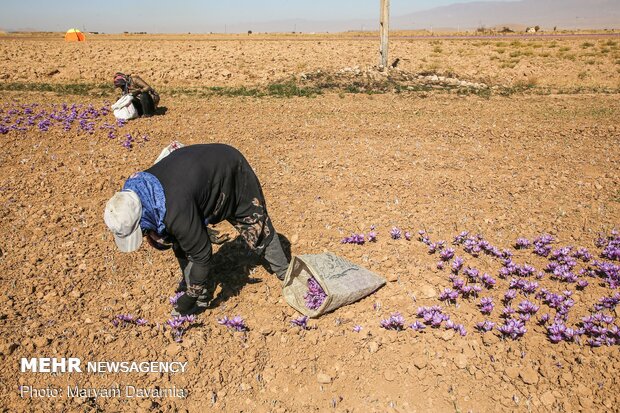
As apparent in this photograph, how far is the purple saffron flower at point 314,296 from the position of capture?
456 cm

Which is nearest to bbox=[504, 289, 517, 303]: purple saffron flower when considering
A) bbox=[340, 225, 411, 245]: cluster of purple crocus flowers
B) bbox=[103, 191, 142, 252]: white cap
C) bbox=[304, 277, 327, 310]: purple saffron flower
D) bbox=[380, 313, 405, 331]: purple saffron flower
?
bbox=[380, 313, 405, 331]: purple saffron flower

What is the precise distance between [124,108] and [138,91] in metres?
0.50

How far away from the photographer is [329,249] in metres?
5.57

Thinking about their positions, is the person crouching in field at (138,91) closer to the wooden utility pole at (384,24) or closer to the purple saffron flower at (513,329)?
the wooden utility pole at (384,24)

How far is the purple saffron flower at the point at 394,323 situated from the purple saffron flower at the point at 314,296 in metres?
0.64

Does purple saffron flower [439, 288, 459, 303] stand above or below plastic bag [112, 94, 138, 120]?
below

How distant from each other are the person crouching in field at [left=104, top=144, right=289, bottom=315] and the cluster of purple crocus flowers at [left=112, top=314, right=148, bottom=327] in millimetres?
381

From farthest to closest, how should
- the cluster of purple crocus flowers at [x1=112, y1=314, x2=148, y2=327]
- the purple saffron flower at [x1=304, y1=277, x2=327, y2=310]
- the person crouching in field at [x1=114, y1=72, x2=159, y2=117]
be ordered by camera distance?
the person crouching in field at [x1=114, y1=72, x2=159, y2=117] → the purple saffron flower at [x1=304, y1=277, x2=327, y2=310] → the cluster of purple crocus flowers at [x1=112, y1=314, x2=148, y2=327]

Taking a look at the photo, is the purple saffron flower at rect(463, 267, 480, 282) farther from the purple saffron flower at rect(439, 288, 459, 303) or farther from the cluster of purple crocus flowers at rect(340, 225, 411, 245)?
the cluster of purple crocus flowers at rect(340, 225, 411, 245)

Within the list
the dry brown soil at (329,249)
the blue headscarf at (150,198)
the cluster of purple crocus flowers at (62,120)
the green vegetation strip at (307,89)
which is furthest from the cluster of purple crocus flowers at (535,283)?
the green vegetation strip at (307,89)

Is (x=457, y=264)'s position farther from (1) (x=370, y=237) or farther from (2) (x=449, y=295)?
(1) (x=370, y=237)

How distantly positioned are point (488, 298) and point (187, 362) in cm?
286

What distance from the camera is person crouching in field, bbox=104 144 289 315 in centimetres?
332

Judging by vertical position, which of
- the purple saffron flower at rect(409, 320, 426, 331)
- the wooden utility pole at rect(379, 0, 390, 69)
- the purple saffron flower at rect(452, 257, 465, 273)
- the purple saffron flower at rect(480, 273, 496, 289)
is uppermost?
the wooden utility pole at rect(379, 0, 390, 69)
